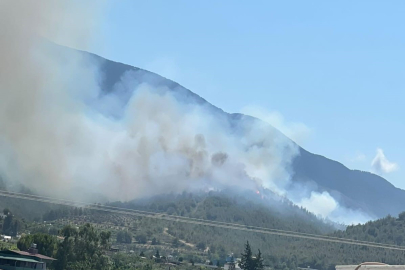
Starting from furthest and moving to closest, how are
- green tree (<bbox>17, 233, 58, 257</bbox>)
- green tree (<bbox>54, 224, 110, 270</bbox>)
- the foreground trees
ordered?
green tree (<bbox>17, 233, 58, 257</bbox>), the foreground trees, green tree (<bbox>54, 224, 110, 270</bbox>)

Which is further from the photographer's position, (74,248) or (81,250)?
(81,250)

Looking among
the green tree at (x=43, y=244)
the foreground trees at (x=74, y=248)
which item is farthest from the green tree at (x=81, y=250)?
→ the green tree at (x=43, y=244)

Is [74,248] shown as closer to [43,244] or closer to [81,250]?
[81,250]

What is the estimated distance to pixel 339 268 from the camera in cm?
18750

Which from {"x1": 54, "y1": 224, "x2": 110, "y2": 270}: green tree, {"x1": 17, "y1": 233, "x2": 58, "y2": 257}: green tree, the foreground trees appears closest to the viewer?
{"x1": 54, "y1": 224, "x2": 110, "y2": 270}: green tree

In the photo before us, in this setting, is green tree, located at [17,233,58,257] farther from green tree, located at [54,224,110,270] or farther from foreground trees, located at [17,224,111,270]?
green tree, located at [54,224,110,270]

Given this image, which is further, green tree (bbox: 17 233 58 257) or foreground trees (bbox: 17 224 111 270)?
green tree (bbox: 17 233 58 257)

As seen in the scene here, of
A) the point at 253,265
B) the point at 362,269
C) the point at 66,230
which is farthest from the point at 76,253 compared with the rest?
the point at 362,269

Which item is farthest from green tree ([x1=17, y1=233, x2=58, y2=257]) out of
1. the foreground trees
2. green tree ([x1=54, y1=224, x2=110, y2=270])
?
green tree ([x1=54, y1=224, x2=110, y2=270])

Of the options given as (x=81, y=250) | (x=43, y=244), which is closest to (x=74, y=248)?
(x=81, y=250)

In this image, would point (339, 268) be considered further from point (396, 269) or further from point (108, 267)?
point (108, 267)

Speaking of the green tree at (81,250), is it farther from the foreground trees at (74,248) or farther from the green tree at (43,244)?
the green tree at (43,244)

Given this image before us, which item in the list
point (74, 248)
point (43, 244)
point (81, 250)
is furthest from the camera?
point (81, 250)

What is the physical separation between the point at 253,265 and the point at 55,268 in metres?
46.6
